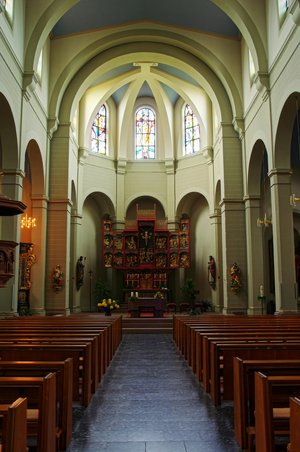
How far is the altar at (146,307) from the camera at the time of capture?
18.3 meters

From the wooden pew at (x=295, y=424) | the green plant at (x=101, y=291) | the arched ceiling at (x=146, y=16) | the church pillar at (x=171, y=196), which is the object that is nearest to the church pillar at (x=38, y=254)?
the green plant at (x=101, y=291)

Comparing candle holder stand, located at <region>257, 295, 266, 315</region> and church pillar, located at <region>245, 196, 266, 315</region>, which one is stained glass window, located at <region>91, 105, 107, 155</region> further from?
candle holder stand, located at <region>257, 295, 266, 315</region>

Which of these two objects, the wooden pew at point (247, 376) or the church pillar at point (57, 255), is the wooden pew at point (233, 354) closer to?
the wooden pew at point (247, 376)

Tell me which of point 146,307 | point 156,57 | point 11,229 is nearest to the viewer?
point 11,229

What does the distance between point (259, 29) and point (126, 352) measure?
1102 centimetres

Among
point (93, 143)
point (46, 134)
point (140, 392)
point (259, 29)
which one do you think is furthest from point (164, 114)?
point (140, 392)

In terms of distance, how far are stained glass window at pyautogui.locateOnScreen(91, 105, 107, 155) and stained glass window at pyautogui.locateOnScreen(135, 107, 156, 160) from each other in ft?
6.76

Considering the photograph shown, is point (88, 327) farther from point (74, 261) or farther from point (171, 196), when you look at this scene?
point (171, 196)

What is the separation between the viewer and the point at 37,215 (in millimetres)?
17172

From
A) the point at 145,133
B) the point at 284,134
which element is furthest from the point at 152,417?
the point at 145,133

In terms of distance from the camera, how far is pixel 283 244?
1308 cm

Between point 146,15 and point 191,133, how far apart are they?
803cm

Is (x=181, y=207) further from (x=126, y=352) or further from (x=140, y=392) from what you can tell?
(x=140, y=392)

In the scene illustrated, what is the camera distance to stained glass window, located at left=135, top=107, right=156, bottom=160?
25984 millimetres
